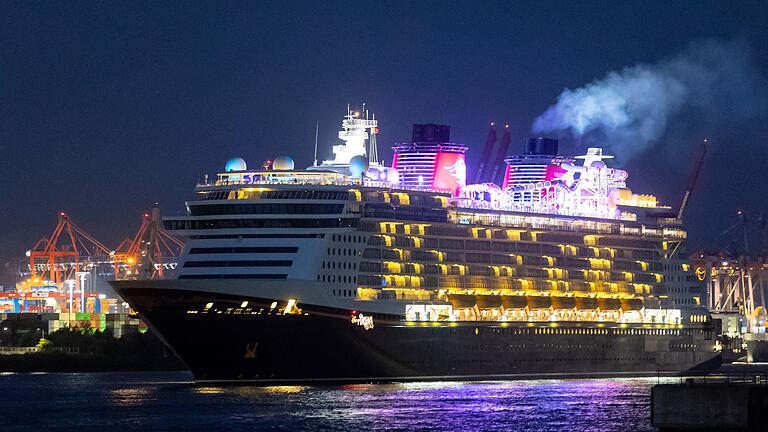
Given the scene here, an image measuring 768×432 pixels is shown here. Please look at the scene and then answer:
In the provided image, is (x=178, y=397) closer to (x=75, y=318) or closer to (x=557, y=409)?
(x=557, y=409)

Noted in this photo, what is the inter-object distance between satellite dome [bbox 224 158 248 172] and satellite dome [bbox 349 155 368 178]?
6.55 m

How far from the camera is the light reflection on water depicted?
243 ft

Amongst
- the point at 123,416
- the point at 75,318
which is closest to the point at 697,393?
the point at 123,416

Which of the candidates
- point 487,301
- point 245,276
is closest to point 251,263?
point 245,276

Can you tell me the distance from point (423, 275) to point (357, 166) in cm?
799

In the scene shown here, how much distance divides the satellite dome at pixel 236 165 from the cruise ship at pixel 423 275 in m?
0.11

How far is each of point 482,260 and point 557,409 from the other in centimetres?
2483

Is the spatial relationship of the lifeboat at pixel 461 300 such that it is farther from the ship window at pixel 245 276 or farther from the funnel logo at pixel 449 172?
the ship window at pixel 245 276

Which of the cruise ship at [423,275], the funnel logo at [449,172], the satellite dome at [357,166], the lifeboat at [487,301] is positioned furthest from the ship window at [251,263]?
the funnel logo at [449,172]

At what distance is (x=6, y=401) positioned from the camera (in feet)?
297

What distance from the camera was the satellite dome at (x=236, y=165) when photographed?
9788 centimetres

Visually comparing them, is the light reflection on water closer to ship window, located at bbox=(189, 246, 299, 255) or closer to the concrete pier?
ship window, located at bbox=(189, 246, 299, 255)

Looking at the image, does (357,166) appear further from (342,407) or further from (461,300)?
(342,407)

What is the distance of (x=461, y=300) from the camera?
10344 centimetres
